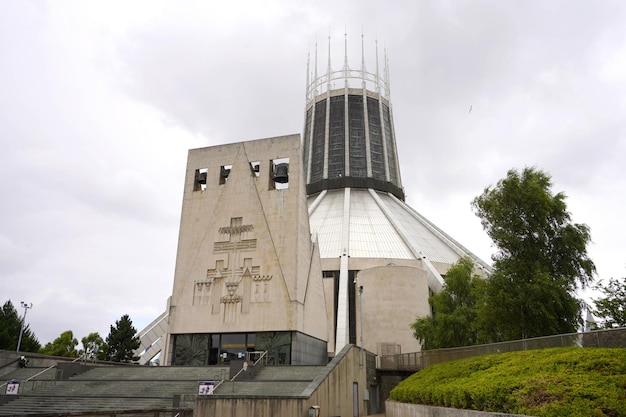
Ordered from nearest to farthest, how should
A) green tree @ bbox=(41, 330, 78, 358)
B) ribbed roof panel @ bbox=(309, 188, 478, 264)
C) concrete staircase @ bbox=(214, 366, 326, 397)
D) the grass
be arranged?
the grass < concrete staircase @ bbox=(214, 366, 326, 397) < ribbed roof panel @ bbox=(309, 188, 478, 264) < green tree @ bbox=(41, 330, 78, 358)

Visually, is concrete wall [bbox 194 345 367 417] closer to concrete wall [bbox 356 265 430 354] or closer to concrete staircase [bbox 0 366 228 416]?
concrete staircase [bbox 0 366 228 416]

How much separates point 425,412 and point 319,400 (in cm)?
328

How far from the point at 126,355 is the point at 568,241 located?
2718cm

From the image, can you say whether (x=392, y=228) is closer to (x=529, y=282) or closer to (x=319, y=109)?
(x=319, y=109)

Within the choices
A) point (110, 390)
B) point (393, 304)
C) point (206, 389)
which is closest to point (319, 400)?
point (206, 389)

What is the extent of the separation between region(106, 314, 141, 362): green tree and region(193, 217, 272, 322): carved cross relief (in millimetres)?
12018

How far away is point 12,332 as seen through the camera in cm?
3148

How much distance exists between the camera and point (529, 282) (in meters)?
15.8

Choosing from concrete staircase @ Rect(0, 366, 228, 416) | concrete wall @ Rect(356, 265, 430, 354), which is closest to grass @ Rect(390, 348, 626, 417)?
concrete staircase @ Rect(0, 366, 228, 416)

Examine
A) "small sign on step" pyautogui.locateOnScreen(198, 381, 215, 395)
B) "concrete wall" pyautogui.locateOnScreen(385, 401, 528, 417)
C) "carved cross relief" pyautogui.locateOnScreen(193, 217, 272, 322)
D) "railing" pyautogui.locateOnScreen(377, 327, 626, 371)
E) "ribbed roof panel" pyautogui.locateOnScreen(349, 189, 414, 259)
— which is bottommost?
"concrete wall" pyautogui.locateOnScreen(385, 401, 528, 417)

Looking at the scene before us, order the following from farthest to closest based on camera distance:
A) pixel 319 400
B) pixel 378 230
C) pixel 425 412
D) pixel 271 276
→ pixel 378 230, pixel 271 276, pixel 319 400, pixel 425 412

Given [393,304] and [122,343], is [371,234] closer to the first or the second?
[393,304]

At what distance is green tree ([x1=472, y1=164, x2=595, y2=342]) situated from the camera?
1530 cm

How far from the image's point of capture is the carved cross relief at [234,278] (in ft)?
71.5
